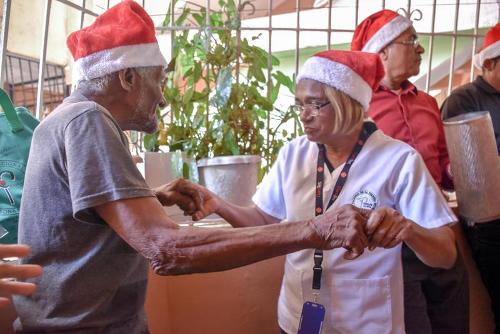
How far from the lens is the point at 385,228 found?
3.19 ft

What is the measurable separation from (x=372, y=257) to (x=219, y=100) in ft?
2.78

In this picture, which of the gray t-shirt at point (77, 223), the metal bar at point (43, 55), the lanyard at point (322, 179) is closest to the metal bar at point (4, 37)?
the metal bar at point (43, 55)

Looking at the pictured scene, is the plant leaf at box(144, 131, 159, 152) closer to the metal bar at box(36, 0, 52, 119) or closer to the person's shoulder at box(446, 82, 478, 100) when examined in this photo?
the metal bar at box(36, 0, 52, 119)

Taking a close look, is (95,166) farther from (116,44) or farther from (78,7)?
(78,7)

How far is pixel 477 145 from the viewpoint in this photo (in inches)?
64.7

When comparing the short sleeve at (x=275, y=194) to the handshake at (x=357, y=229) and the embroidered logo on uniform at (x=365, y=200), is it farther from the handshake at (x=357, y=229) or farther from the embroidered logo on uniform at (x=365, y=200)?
the handshake at (x=357, y=229)

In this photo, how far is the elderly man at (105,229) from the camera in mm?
809

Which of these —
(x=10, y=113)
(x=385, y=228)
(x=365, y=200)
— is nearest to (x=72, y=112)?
(x=10, y=113)

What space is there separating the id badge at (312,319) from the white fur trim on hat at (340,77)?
1.86ft

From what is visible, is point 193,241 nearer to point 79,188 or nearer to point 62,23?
point 79,188

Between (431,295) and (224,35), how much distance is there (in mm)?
1189

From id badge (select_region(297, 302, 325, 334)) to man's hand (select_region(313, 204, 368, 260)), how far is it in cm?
36

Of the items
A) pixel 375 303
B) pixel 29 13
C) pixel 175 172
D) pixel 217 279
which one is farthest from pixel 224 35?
pixel 375 303

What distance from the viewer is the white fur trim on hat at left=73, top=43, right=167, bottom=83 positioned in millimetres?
1021
